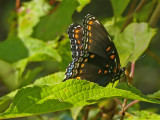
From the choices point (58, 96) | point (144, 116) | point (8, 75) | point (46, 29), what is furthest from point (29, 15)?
point (8, 75)

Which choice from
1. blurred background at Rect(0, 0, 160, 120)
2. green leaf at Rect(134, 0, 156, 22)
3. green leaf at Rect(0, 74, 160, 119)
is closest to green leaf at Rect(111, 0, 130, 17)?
blurred background at Rect(0, 0, 160, 120)

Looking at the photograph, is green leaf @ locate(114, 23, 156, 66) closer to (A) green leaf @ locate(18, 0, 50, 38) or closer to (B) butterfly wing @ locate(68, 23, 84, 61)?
(B) butterfly wing @ locate(68, 23, 84, 61)

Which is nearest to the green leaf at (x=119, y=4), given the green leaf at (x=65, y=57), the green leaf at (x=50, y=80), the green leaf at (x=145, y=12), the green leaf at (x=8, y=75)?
the green leaf at (x=145, y=12)

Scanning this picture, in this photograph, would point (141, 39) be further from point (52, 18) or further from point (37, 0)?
point (37, 0)

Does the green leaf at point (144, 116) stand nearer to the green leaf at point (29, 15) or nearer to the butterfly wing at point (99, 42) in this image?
the butterfly wing at point (99, 42)

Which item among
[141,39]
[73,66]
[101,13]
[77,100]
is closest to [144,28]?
[141,39]

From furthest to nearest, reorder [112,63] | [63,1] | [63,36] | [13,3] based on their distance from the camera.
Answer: [13,3] → [63,36] → [63,1] → [112,63]

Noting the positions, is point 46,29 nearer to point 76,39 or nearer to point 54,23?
point 54,23
